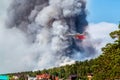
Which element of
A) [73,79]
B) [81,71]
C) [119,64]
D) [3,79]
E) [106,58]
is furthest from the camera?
[73,79]

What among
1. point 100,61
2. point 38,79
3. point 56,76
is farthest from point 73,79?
point 100,61

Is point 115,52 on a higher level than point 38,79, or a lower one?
lower

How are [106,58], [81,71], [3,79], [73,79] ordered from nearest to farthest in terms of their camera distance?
[106,58] → [3,79] → [81,71] → [73,79]

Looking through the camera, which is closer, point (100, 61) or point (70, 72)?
point (100, 61)

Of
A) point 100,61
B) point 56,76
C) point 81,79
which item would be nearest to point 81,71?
point 81,79

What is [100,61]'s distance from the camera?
134 feet

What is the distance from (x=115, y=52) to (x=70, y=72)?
395 feet

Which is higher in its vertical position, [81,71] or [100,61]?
[81,71]

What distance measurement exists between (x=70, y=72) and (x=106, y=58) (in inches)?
4670

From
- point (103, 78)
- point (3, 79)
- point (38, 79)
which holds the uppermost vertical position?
point (38, 79)

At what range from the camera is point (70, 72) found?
158 m

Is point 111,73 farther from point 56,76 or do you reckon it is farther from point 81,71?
point 56,76

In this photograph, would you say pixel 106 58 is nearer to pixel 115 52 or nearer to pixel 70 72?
pixel 115 52

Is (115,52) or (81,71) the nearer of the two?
(115,52)
